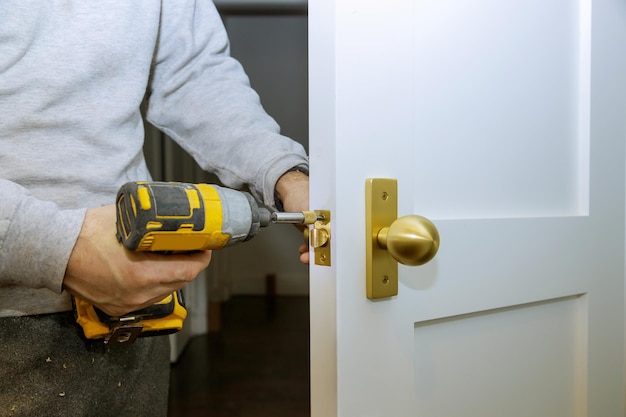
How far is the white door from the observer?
20.1 inches

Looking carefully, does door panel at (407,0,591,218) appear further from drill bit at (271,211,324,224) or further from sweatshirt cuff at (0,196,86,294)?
sweatshirt cuff at (0,196,86,294)

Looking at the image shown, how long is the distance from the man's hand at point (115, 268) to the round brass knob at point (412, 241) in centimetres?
20

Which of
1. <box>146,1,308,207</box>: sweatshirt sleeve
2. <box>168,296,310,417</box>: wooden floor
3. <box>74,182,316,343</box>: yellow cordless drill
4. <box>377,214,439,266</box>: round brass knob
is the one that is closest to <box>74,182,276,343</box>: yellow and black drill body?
<box>74,182,316,343</box>: yellow cordless drill

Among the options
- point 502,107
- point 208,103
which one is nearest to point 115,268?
point 208,103

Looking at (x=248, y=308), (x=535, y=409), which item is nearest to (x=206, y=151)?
(x=535, y=409)

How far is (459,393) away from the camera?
64 centimetres

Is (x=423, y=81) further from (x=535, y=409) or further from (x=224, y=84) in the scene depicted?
(x=535, y=409)

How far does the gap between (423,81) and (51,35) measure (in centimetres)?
50

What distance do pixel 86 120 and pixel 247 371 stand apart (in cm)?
178

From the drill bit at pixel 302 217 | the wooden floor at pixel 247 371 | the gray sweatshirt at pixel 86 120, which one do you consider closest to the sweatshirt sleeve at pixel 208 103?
the gray sweatshirt at pixel 86 120

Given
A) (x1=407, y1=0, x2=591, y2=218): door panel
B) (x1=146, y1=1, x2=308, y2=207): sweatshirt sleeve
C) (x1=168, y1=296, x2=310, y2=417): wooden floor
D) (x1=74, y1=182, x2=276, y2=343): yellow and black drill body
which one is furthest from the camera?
(x1=168, y1=296, x2=310, y2=417): wooden floor

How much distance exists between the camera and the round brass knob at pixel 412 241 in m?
0.47

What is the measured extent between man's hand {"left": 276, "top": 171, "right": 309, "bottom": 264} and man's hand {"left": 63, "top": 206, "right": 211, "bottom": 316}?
173 millimetres

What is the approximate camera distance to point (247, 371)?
220cm
